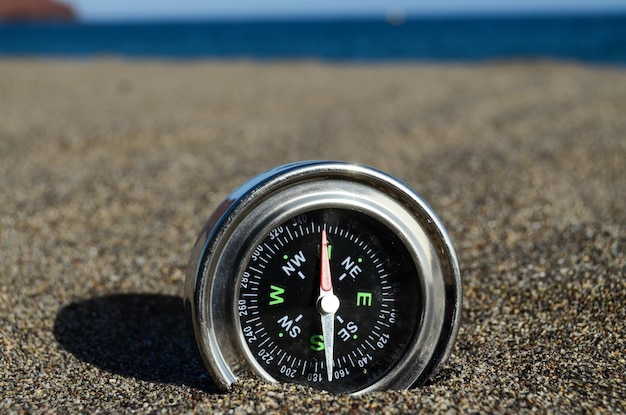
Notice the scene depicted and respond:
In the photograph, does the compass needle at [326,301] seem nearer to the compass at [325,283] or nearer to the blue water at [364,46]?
the compass at [325,283]

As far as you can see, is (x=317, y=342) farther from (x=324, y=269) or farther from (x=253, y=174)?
(x=253, y=174)

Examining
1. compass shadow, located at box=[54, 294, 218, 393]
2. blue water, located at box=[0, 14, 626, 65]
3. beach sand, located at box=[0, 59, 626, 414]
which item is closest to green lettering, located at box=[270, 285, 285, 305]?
beach sand, located at box=[0, 59, 626, 414]

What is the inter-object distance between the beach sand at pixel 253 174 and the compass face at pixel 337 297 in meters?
0.11

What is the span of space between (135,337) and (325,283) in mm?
1084

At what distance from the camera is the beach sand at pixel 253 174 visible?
222cm

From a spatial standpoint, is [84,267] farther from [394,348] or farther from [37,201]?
[394,348]

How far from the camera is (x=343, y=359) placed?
7.15 feet

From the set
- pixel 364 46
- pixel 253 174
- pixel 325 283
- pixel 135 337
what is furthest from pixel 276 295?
pixel 364 46

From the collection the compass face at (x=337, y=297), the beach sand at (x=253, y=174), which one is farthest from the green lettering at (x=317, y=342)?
the beach sand at (x=253, y=174)

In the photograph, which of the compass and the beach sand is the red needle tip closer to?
the compass

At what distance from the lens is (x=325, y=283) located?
2.09 meters

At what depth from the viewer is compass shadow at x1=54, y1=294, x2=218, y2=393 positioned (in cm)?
245

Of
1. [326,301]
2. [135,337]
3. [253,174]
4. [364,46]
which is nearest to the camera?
[326,301]

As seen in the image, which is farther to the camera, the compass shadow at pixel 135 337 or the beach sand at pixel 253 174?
the compass shadow at pixel 135 337
